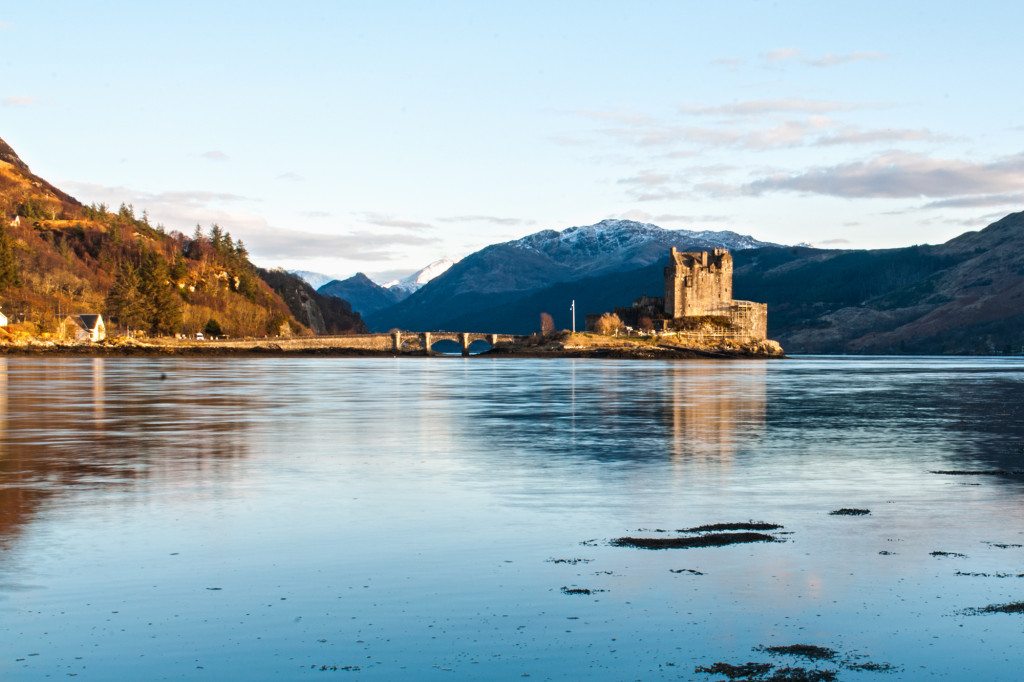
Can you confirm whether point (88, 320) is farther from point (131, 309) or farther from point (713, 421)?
point (713, 421)

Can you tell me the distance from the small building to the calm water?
15749 centimetres

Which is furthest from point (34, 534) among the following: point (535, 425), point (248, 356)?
point (248, 356)

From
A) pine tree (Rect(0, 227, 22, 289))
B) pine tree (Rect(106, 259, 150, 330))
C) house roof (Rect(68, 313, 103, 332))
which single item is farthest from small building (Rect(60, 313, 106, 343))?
pine tree (Rect(0, 227, 22, 289))

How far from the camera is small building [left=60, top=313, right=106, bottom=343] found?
588 ft

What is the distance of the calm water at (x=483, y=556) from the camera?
10477 millimetres

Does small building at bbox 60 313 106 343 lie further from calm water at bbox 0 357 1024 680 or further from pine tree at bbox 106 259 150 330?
calm water at bbox 0 357 1024 680

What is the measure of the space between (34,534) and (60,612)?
489cm

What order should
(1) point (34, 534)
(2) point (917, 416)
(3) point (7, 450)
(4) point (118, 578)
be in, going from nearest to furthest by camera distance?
(4) point (118, 578) < (1) point (34, 534) < (3) point (7, 450) < (2) point (917, 416)

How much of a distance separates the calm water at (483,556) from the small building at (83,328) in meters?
Answer: 157

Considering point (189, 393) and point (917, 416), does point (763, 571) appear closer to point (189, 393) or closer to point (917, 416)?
point (917, 416)

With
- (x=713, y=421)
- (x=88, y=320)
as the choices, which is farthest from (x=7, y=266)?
(x=713, y=421)

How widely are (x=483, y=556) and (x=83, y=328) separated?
184m

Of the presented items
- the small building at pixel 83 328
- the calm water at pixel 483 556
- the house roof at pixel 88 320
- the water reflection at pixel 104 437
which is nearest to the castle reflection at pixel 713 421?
the calm water at pixel 483 556

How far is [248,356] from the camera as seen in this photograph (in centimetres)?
18925
